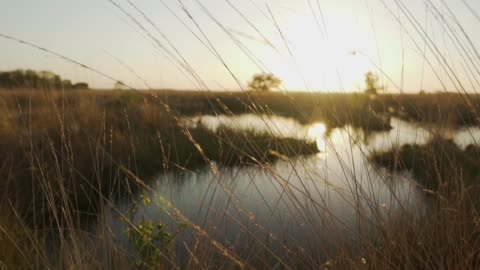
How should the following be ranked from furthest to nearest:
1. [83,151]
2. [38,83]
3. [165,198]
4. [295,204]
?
[83,151]
[38,83]
[165,198]
[295,204]

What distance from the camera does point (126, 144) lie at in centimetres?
615

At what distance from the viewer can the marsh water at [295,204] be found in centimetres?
156

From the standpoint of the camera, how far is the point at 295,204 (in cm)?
189

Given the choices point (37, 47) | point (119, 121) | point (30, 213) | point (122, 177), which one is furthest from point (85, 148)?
point (37, 47)

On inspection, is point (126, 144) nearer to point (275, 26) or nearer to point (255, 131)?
point (255, 131)

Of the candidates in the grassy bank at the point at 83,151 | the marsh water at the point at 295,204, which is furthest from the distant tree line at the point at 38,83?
the marsh water at the point at 295,204

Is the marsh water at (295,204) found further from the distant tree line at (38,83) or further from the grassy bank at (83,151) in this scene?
the distant tree line at (38,83)

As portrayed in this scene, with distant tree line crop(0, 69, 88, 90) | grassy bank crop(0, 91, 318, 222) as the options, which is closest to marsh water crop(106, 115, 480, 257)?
grassy bank crop(0, 91, 318, 222)

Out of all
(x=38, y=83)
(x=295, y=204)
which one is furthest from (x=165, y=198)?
(x=38, y=83)

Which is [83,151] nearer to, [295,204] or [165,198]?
[165,198]

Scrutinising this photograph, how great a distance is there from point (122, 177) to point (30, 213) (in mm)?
1315

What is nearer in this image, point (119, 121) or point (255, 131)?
point (119, 121)

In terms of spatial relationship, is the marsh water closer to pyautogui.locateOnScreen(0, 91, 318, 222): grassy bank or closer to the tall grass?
the tall grass

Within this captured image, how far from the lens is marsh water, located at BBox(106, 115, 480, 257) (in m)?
1.56
